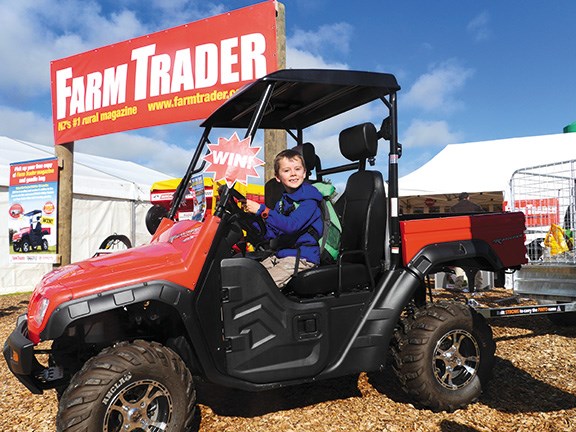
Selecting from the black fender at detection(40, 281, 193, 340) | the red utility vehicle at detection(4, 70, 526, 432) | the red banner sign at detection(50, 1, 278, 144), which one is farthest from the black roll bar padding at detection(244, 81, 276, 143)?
the red banner sign at detection(50, 1, 278, 144)

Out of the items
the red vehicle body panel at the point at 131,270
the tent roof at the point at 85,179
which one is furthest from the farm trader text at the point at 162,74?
the tent roof at the point at 85,179

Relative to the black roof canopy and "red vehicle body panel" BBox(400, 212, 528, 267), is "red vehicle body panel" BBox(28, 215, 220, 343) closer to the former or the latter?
the black roof canopy

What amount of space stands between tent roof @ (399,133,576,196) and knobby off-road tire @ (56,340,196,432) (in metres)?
9.79

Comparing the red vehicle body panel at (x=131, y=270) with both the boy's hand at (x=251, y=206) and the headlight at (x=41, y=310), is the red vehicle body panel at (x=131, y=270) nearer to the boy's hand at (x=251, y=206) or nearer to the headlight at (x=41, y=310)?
the headlight at (x=41, y=310)

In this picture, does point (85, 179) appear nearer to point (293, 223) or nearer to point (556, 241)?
point (293, 223)

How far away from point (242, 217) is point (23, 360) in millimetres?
1322

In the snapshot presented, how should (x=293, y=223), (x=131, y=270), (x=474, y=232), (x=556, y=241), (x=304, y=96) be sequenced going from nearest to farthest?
(x=131, y=270)
(x=293, y=223)
(x=474, y=232)
(x=304, y=96)
(x=556, y=241)

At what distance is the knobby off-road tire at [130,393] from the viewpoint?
224 cm

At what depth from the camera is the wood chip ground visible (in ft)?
9.43

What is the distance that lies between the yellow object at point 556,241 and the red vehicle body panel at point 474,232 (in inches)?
81.6

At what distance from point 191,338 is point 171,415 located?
0.39 meters

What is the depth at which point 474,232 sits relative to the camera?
336 cm

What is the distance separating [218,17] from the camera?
5.56m

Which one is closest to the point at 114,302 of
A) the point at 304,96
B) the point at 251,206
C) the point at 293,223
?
the point at 251,206
